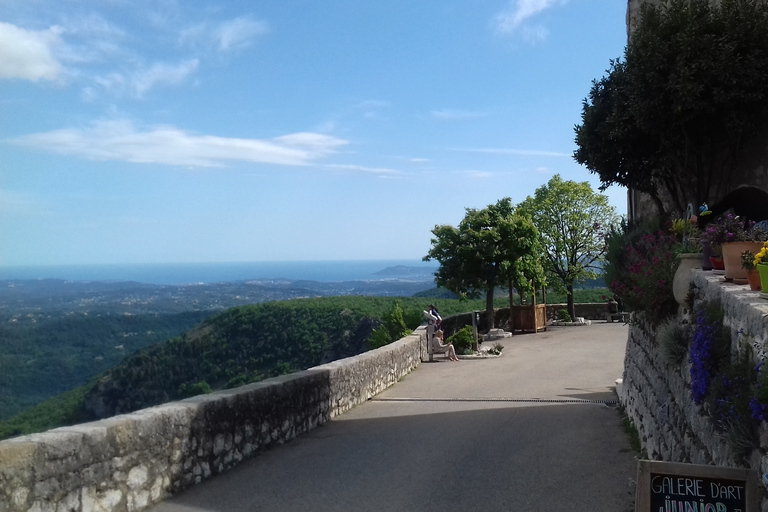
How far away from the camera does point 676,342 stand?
5.32 m

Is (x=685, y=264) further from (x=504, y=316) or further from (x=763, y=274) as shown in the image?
(x=504, y=316)

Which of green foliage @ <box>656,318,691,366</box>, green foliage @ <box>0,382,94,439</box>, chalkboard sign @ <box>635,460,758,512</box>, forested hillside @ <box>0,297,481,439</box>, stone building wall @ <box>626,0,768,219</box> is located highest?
stone building wall @ <box>626,0,768,219</box>

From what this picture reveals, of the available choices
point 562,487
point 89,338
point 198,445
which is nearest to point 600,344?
point 562,487

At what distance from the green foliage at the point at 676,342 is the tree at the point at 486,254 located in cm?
1901

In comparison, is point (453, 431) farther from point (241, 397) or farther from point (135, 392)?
point (135, 392)

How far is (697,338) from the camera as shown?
13.8 ft

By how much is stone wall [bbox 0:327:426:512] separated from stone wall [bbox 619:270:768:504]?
425 centimetres

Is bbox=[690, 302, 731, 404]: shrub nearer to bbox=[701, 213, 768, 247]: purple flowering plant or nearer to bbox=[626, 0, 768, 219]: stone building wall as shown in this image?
bbox=[701, 213, 768, 247]: purple flowering plant

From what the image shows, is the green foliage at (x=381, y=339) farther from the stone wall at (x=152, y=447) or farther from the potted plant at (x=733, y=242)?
the potted plant at (x=733, y=242)

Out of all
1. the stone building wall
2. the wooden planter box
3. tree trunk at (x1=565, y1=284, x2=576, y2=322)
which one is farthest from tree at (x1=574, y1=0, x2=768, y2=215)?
tree trunk at (x1=565, y1=284, x2=576, y2=322)

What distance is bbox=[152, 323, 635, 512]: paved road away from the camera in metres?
6.10

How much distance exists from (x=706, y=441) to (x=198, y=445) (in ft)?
15.0

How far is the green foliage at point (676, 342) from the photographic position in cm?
524

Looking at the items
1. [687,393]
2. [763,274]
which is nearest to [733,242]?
[687,393]
